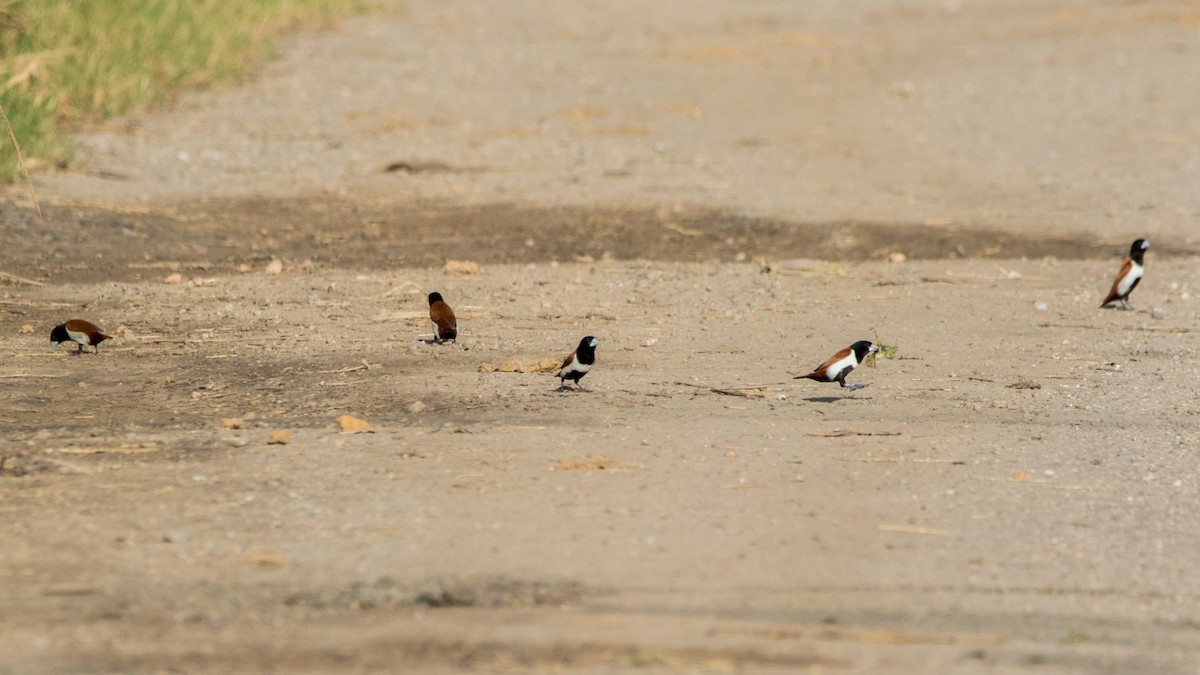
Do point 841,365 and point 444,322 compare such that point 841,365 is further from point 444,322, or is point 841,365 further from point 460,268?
point 460,268

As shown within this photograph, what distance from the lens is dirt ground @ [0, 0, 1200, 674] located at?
5.27m

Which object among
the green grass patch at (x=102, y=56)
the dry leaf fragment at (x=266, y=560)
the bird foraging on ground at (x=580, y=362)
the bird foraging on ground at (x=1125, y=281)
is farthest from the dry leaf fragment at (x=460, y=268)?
the dry leaf fragment at (x=266, y=560)

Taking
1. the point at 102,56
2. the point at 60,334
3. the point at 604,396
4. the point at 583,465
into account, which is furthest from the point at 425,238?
the point at 102,56

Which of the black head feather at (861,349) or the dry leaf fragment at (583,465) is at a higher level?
the black head feather at (861,349)

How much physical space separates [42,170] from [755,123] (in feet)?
24.2

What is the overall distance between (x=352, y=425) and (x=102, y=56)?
33.9 ft

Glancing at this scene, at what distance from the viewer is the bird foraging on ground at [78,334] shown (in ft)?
27.8

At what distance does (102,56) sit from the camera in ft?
53.5

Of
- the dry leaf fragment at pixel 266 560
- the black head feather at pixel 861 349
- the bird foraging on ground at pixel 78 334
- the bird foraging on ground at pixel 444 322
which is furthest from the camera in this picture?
the bird foraging on ground at pixel 444 322

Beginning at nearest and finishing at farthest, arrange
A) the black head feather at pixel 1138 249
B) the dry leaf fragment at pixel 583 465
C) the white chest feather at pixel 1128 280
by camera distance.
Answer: the dry leaf fragment at pixel 583 465
the white chest feather at pixel 1128 280
the black head feather at pixel 1138 249

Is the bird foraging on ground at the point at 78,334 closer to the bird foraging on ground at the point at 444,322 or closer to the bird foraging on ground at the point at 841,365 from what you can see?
the bird foraging on ground at the point at 444,322

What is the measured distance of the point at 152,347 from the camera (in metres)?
8.93

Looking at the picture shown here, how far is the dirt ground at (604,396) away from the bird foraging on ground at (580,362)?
0.13 meters

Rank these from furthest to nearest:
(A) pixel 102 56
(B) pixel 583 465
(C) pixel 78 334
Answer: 1. (A) pixel 102 56
2. (C) pixel 78 334
3. (B) pixel 583 465
